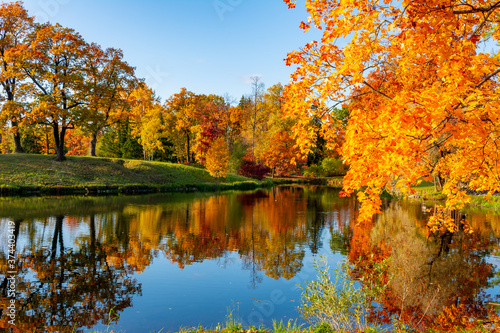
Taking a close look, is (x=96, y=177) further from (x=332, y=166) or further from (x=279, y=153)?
(x=332, y=166)

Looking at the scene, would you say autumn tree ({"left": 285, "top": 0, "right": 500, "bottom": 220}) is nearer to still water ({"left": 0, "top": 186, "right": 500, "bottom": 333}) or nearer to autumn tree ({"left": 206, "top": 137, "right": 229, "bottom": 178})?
still water ({"left": 0, "top": 186, "right": 500, "bottom": 333})

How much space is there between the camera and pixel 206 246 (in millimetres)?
12336

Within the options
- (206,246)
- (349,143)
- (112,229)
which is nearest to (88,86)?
(112,229)

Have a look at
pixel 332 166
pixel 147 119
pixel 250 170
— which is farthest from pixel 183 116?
pixel 332 166

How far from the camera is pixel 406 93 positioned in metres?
4.43

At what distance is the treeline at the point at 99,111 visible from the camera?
29.3 m

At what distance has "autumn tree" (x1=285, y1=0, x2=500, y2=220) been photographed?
363 cm

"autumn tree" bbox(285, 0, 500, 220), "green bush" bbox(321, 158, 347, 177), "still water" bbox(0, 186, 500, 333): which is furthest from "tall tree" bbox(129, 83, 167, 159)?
"autumn tree" bbox(285, 0, 500, 220)

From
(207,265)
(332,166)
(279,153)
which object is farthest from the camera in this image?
(332,166)

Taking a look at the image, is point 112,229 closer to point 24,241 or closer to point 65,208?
point 24,241

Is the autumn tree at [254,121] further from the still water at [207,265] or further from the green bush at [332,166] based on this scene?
the still water at [207,265]

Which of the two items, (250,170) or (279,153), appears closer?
(250,170)

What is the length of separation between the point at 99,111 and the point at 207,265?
1292 inches

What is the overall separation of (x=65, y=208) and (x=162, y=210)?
17.7ft
